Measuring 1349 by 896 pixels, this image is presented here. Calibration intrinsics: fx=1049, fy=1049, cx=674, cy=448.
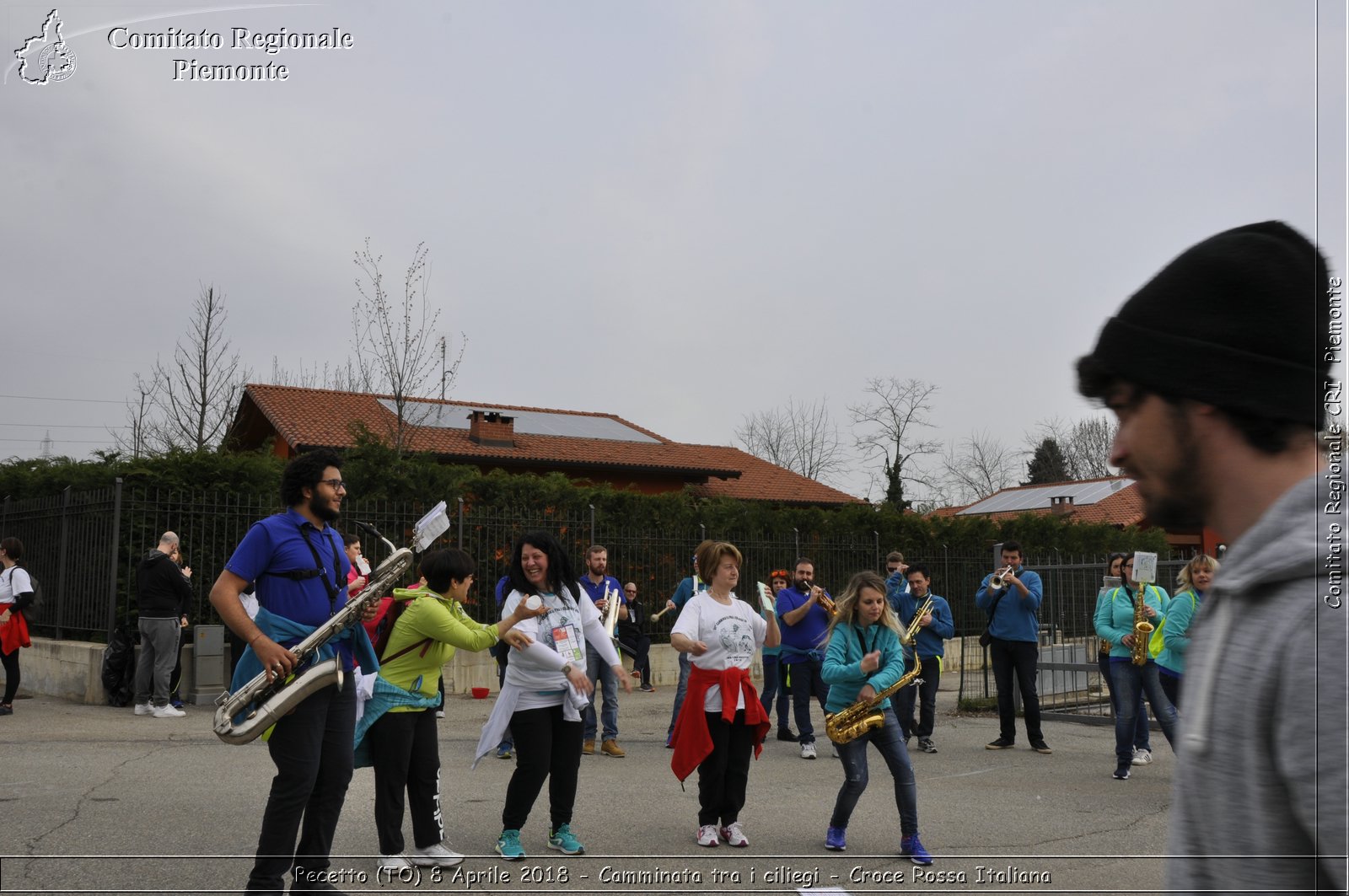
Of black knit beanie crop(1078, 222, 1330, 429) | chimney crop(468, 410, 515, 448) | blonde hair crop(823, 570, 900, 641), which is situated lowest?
blonde hair crop(823, 570, 900, 641)

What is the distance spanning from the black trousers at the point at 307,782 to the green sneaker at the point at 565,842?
1734 mm

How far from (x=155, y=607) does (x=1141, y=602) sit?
10793 mm

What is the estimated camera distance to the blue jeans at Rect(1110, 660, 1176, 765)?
9.62m

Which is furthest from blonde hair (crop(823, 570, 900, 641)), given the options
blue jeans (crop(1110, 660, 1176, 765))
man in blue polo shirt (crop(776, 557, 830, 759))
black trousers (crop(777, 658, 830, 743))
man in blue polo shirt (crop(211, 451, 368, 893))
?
black trousers (crop(777, 658, 830, 743))

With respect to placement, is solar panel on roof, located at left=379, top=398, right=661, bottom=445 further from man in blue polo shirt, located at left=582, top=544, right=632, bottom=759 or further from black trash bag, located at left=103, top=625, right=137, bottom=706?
man in blue polo shirt, located at left=582, top=544, right=632, bottom=759

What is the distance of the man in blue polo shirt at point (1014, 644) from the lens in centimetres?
1123

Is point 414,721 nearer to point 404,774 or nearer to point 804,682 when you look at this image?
point 404,774

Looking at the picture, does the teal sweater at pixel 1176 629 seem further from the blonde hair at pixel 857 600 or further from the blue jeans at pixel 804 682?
the blue jeans at pixel 804 682

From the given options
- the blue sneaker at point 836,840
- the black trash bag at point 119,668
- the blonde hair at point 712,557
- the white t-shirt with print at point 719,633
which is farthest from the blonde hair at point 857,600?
the black trash bag at point 119,668

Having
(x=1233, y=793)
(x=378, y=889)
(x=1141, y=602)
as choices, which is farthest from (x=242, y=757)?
Answer: (x=1233, y=793)

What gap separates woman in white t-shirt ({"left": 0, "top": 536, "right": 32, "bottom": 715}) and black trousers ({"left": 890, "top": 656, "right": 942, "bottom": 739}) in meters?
10.1

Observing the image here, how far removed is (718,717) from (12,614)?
32.0 feet

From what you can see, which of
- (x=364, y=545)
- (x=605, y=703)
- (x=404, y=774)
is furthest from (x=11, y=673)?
(x=404, y=774)

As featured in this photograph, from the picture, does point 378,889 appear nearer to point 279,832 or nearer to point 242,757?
point 279,832
